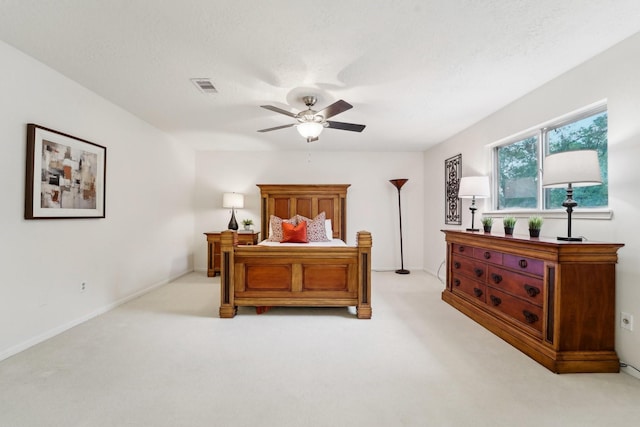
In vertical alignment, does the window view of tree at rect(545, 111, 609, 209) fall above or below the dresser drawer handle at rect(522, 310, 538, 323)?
above

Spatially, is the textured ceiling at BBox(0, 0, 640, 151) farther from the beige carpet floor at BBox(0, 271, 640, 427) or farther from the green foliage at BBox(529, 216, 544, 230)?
the beige carpet floor at BBox(0, 271, 640, 427)

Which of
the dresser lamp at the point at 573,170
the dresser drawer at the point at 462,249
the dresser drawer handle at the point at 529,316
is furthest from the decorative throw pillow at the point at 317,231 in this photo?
the dresser lamp at the point at 573,170

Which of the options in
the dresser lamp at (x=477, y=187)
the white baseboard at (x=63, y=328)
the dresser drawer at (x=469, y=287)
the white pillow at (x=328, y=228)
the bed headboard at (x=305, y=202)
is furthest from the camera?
the bed headboard at (x=305, y=202)

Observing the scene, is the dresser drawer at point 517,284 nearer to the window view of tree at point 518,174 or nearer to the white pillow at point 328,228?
the window view of tree at point 518,174

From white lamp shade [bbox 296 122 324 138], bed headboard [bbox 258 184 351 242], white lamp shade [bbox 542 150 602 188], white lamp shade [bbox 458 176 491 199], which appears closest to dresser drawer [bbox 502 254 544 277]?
white lamp shade [bbox 542 150 602 188]

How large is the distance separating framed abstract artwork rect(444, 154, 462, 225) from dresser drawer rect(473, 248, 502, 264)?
55.5 inches

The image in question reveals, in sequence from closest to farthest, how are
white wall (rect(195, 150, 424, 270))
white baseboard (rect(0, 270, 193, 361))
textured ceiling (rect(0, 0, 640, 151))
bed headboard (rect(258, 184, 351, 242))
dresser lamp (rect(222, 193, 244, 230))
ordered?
textured ceiling (rect(0, 0, 640, 151)) → white baseboard (rect(0, 270, 193, 361)) → dresser lamp (rect(222, 193, 244, 230)) → bed headboard (rect(258, 184, 351, 242)) → white wall (rect(195, 150, 424, 270))

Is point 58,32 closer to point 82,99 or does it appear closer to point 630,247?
point 82,99

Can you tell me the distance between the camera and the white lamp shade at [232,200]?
5.17 meters

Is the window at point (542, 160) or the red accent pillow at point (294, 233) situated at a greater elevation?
the window at point (542, 160)

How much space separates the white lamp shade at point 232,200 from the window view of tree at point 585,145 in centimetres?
445

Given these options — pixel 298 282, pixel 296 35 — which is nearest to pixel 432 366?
pixel 298 282

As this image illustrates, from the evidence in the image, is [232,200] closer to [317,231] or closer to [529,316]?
[317,231]

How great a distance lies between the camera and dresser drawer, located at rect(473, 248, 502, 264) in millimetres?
2705
